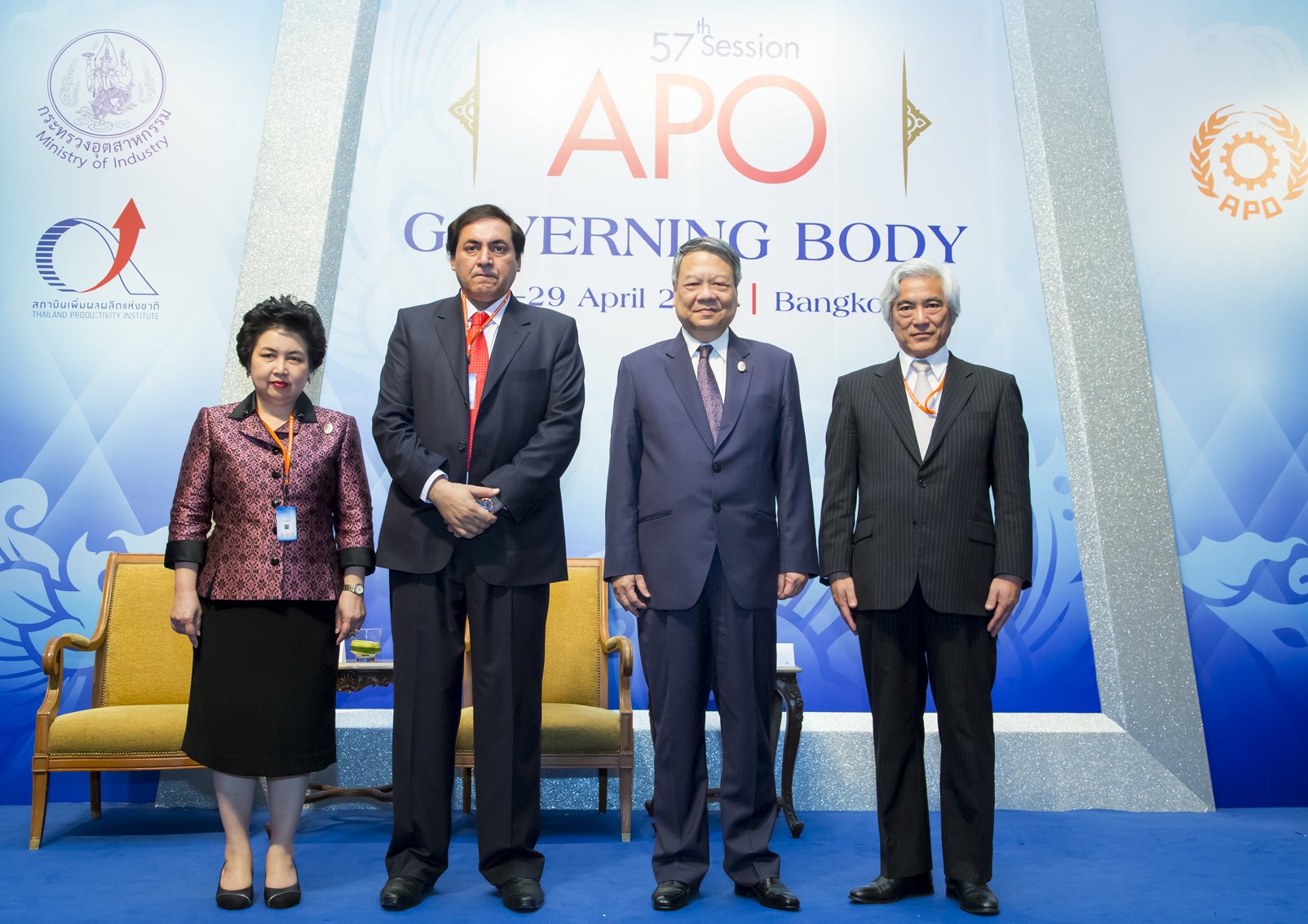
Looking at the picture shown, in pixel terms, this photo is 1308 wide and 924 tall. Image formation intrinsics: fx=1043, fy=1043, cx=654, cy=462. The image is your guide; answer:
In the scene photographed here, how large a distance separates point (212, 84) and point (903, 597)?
12.1 ft

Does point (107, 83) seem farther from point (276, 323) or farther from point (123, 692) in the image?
point (123, 692)

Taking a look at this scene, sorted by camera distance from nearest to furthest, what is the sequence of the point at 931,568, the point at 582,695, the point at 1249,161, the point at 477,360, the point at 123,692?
the point at 931,568
the point at 477,360
the point at 123,692
the point at 582,695
the point at 1249,161

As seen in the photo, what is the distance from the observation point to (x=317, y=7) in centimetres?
452

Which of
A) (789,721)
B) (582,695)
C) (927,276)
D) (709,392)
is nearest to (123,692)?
(582,695)

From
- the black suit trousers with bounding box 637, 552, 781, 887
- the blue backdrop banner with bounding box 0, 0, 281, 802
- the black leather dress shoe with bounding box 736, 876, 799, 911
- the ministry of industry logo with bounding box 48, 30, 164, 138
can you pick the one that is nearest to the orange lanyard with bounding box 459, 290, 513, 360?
the black suit trousers with bounding box 637, 552, 781, 887

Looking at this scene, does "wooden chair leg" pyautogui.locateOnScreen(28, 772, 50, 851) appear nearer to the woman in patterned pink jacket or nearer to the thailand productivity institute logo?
the woman in patterned pink jacket

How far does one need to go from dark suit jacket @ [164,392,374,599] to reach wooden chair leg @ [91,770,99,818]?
5.50 feet

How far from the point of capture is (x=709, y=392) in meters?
2.98

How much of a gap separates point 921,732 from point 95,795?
307 cm

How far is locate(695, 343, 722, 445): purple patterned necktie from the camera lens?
2928 mm

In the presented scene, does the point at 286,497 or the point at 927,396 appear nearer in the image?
the point at 286,497

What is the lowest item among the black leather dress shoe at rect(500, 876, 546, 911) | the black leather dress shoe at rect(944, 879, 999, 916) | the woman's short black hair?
the black leather dress shoe at rect(944, 879, 999, 916)

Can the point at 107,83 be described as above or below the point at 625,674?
above

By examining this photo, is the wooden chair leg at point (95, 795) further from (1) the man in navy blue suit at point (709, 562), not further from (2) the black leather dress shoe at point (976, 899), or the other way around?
(2) the black leather dress shoe at point (976, 899)
